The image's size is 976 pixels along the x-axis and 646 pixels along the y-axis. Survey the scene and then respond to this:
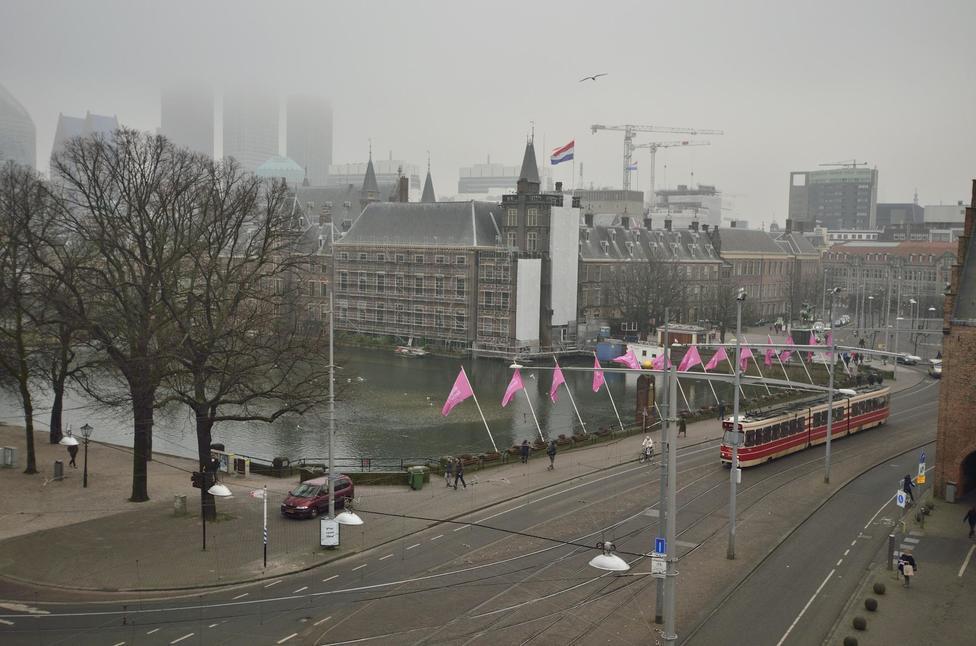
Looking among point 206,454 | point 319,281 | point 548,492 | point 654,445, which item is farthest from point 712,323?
point 206,454

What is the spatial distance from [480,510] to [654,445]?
61.7 feet

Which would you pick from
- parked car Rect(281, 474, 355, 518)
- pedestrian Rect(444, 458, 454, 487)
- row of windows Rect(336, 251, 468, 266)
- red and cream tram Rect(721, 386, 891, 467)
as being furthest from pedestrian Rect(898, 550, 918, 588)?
row of windows Rect(336, 251, 468, 266)

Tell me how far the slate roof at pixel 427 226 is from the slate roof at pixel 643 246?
Answer: 1426 centimetres

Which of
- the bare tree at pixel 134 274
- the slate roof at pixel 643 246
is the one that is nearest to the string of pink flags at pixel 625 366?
the bare tree at pixel 134 274

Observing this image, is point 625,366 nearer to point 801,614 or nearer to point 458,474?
point 458,474

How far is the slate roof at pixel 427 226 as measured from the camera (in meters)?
108

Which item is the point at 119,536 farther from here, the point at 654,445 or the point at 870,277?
the point at 870,277

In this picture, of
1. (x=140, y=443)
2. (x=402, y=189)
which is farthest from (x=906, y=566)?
(x=402, y=189)

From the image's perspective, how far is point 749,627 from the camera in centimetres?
2673

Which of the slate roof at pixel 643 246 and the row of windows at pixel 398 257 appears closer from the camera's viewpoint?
the row of windows at pixel 398 257

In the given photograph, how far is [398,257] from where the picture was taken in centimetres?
11406

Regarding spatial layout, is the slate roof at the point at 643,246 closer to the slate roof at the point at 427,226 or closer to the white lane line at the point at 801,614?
the slate roof at the point at 427,226

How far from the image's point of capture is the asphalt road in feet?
83.2

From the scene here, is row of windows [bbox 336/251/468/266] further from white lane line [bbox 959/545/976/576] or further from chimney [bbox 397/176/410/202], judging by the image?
white lane line [bbox 959/545/976/576]
